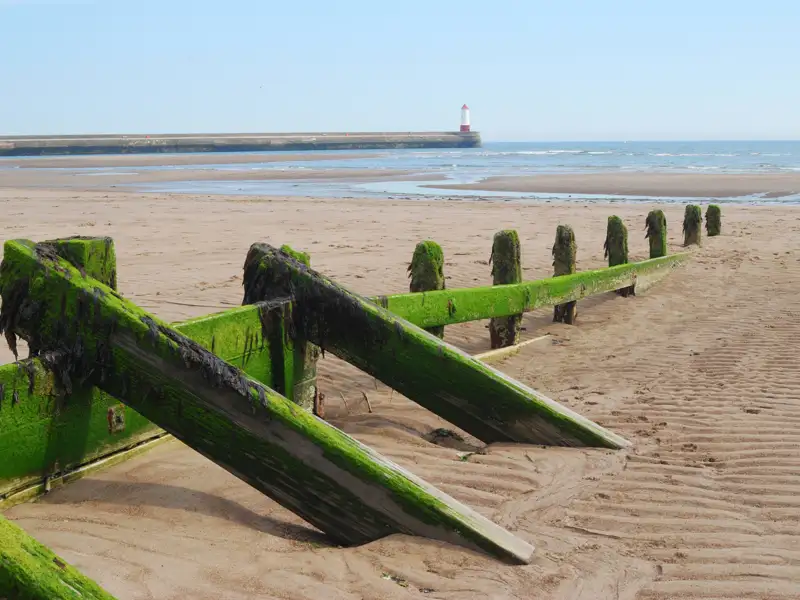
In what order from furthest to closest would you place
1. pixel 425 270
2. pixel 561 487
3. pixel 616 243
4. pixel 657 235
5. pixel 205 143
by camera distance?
pixel 205 143 < pixel 657 235 < pixel 616 243 < pixel 425 270 < pixel 561 487

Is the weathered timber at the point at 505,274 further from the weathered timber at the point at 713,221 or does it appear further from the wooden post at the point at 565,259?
the weathered timber at the point at 713,221

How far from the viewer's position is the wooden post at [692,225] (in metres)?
13.9

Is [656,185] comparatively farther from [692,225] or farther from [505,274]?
[505,274]

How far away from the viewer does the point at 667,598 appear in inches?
120

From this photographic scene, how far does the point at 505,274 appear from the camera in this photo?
710cm

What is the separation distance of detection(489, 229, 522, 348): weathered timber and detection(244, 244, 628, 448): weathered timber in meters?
2.52

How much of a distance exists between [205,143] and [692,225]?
77.3 metres

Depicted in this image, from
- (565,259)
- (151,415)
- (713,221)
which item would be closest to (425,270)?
(565,259)

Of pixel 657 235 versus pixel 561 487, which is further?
pixel 657 235

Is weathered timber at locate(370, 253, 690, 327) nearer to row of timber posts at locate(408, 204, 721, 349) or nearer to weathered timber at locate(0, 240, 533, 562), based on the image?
row of timber posts at locate(408, 204, 721, 349)

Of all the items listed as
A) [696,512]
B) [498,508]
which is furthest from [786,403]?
[498,508]

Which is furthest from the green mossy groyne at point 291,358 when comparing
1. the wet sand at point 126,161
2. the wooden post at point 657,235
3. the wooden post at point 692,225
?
the wet sand at point 126,161

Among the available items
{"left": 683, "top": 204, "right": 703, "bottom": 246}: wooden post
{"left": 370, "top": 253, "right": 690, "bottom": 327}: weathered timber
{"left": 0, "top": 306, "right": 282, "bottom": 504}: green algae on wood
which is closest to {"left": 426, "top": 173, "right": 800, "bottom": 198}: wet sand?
{"left": 683, "top": 204, "right": 703, "bottom": 246}: wooden post

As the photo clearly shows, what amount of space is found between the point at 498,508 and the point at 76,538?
67.7 inches
